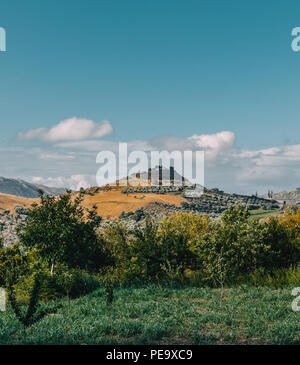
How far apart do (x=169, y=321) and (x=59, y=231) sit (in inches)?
287

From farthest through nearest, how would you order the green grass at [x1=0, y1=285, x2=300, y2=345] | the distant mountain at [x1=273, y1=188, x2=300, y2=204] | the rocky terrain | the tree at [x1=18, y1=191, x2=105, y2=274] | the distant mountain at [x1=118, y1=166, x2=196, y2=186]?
the distant mountain at [x1=273, y1=188, x2=300, y2=204] < the distant mountain at [x1=118, y1=166, x2=196, y2=186] < the rocky terrain < the tree at [x1=18, y1=191, x2=105, y2=274] < the green grass at [x1=0, y1=285, x2=300, y2=345]

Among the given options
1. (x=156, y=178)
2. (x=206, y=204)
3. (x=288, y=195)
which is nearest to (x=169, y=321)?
(x=206, y=204)

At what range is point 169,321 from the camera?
902 cm

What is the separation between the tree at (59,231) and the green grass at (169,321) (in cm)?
346

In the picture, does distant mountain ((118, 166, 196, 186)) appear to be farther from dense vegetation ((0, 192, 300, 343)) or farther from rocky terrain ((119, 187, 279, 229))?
dense vegetation ((0, 192, 300, 343))

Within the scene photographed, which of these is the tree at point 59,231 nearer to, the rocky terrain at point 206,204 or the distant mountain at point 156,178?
the rocky terrain at point 206,204

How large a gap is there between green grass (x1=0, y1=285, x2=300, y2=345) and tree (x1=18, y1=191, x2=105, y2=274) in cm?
346

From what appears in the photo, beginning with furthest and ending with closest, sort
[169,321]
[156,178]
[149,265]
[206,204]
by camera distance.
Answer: [156,178] < [206,204] < [149,265] < [169,321]

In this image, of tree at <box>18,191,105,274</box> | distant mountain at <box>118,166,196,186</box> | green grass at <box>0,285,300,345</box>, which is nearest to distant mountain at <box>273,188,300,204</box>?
distant mountain at <box>118,166,196,186</box>

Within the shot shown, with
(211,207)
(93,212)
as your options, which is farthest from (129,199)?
(93,212)

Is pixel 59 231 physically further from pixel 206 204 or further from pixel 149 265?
pixel 206 204

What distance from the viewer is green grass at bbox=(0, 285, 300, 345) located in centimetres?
778

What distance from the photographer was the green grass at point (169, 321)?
7781mm

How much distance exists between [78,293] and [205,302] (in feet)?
15.5
